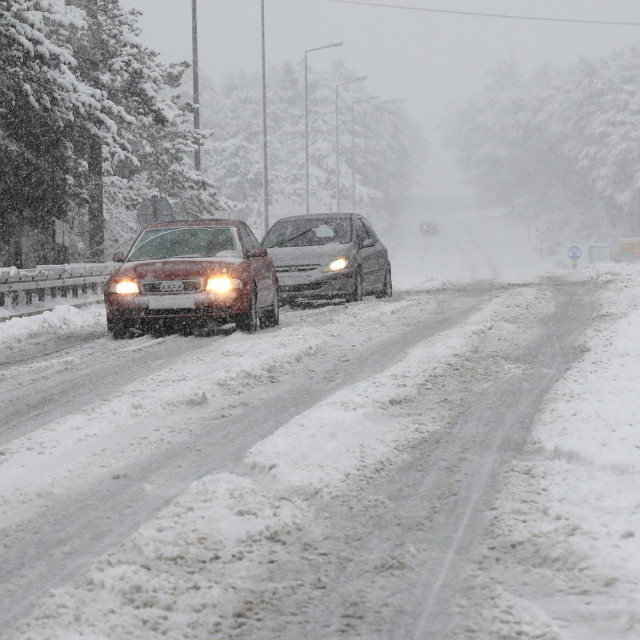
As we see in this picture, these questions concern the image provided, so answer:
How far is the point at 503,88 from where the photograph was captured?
128750 millimetres

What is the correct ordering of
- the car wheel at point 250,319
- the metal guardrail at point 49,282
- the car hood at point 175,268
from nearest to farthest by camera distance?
the car hood at point 175,268, the car wheel at point 250,319, the metal guardrail at point 49,282

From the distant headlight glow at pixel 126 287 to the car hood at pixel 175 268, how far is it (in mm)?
96

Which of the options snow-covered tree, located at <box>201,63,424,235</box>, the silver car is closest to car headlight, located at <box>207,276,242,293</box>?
the silver car

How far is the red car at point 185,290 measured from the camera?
1134 cm

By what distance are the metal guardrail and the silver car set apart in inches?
168

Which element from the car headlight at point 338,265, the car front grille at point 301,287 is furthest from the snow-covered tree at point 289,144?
the car front grille at point 301,287

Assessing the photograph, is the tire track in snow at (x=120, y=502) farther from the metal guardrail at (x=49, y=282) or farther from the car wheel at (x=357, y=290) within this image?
the metal guardrail at (x=49, y=282)

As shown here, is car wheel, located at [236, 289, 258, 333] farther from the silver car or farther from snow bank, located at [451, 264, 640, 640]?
snow bank, located at [451, 264, 640, 640]

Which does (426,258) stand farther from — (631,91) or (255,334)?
(255,334)

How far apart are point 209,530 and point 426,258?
6244cm

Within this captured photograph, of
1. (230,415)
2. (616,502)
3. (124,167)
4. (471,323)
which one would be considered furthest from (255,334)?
(124,167)

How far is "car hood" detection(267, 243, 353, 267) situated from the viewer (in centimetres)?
1623

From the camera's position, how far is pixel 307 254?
1636cm

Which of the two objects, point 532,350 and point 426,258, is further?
point 426,258
